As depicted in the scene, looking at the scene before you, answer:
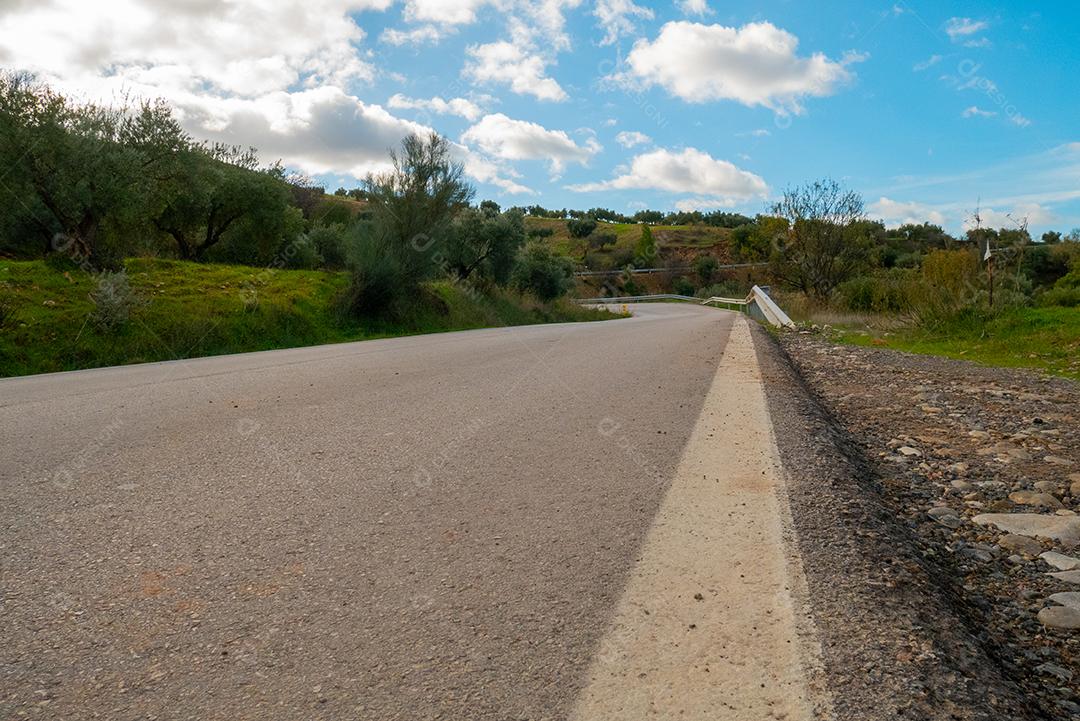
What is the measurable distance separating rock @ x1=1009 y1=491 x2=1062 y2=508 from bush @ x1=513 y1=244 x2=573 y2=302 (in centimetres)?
3235

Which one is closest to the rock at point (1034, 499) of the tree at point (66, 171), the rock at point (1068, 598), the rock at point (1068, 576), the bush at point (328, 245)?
the rock at point (1068, 576)

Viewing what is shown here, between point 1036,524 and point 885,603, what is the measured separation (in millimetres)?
1621

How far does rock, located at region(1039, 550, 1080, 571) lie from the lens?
8.76 ft

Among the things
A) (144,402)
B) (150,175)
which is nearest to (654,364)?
(144,402)

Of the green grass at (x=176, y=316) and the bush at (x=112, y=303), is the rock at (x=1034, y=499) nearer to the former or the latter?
the green grass at (x=176, y=316)

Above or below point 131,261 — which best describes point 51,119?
above

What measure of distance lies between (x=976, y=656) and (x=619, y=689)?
1.00m

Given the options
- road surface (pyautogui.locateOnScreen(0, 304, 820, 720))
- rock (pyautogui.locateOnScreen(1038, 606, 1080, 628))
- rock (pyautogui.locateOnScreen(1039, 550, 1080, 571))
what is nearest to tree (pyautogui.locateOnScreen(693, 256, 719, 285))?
road surface (pyautogui.locateOnScreen(0, 304, 820, 720))

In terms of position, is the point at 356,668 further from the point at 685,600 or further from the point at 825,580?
the point at 825,580

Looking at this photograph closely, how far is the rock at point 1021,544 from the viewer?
9.34 feet

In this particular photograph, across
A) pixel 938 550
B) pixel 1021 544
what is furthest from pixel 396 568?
pixel 1021 544

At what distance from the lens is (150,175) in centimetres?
1995

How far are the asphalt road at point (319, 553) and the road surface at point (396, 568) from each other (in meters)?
0.01

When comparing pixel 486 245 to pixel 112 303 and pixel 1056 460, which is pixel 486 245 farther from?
pixel 1056 460
